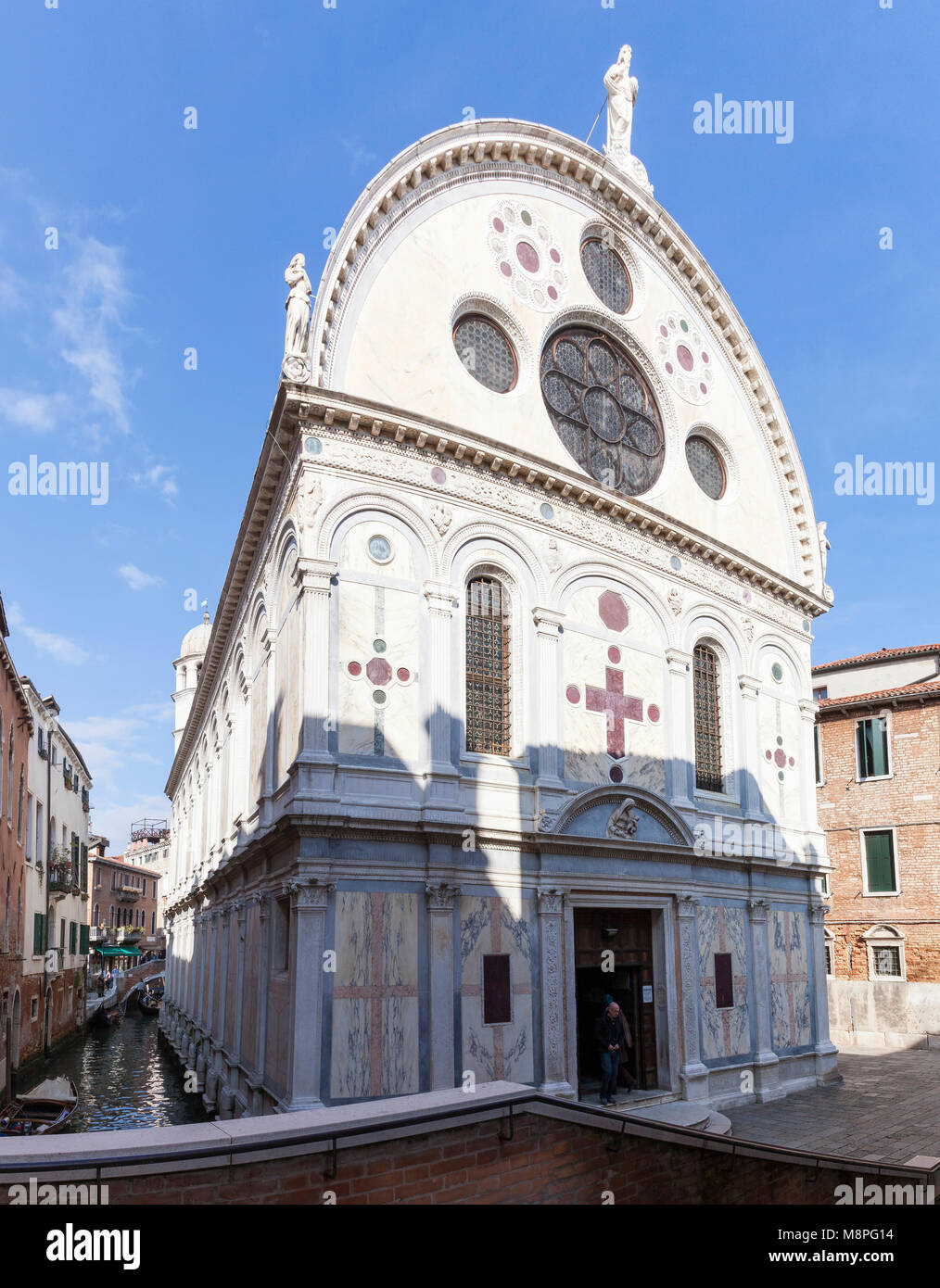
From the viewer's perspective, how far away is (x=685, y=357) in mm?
22453

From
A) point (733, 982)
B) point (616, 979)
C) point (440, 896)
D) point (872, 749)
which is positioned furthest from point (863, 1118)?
point (872, 749)

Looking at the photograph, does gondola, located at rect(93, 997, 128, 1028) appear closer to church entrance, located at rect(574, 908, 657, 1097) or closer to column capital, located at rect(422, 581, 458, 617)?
church entrance, located at rect(574, 908, 657, 1097)

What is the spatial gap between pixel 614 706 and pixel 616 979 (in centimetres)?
485

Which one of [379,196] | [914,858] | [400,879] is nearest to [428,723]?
[400,879]

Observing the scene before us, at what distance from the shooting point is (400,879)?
14625mm

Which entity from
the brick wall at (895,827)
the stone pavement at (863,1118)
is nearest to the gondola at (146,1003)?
the brick wall at (895,827)

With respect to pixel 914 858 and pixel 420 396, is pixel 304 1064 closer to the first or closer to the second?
pixel 420 396

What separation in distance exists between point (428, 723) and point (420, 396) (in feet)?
17.3

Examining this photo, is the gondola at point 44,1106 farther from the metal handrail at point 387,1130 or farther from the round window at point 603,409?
the round window at point 603,409

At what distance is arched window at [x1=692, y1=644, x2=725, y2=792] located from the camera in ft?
66.9

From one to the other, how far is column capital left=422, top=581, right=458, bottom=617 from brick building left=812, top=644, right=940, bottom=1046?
17.7 meters

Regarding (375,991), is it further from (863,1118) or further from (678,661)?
(863,1118)

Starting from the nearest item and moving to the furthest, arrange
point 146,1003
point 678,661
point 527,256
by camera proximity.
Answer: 1. point 527,256
2. point 678,661
3. point 146,1003

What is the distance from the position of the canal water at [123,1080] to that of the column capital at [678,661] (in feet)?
37.0
